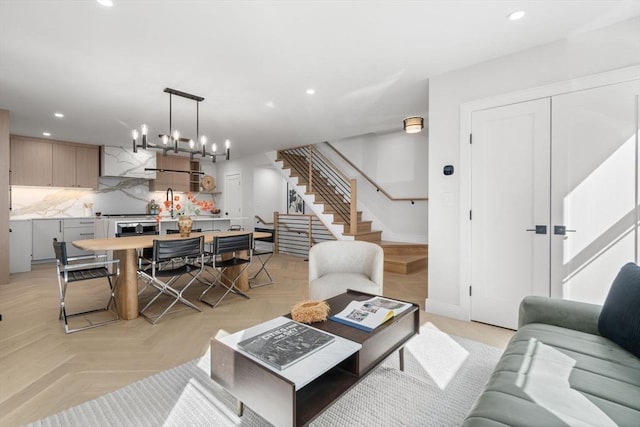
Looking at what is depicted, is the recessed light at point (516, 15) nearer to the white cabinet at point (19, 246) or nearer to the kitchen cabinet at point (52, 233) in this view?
the kitchen cabinet at point (52, 233)

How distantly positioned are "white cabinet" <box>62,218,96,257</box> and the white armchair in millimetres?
5664

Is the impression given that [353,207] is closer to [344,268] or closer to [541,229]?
[344,268]

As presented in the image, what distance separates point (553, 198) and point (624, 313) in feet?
4.65

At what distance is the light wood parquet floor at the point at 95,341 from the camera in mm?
1945

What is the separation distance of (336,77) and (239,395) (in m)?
3.10

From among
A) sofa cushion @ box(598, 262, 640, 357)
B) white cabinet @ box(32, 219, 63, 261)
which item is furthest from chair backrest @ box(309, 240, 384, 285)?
white cabinet @ box(32, 219, 63, 261)

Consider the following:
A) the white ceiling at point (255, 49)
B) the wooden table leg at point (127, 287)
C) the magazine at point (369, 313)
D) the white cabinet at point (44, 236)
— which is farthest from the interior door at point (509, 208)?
the white cabinet at point (44, 236)

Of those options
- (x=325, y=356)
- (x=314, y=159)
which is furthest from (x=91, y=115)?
(x=325, y=356)

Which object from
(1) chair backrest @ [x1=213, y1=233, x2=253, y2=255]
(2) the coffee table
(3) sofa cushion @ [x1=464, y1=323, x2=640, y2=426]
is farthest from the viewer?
(1) chair backrest @ [x1=213, y1=233, x2=253, y2=255]

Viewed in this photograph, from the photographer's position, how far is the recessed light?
2226mm

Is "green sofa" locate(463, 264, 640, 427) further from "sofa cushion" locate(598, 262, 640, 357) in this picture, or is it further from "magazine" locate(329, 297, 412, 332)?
"magazine" locate(329, 297, 412, 332)

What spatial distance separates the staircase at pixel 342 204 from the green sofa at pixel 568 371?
3313mm

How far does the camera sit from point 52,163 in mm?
6344

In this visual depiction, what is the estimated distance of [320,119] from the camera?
4949mm
